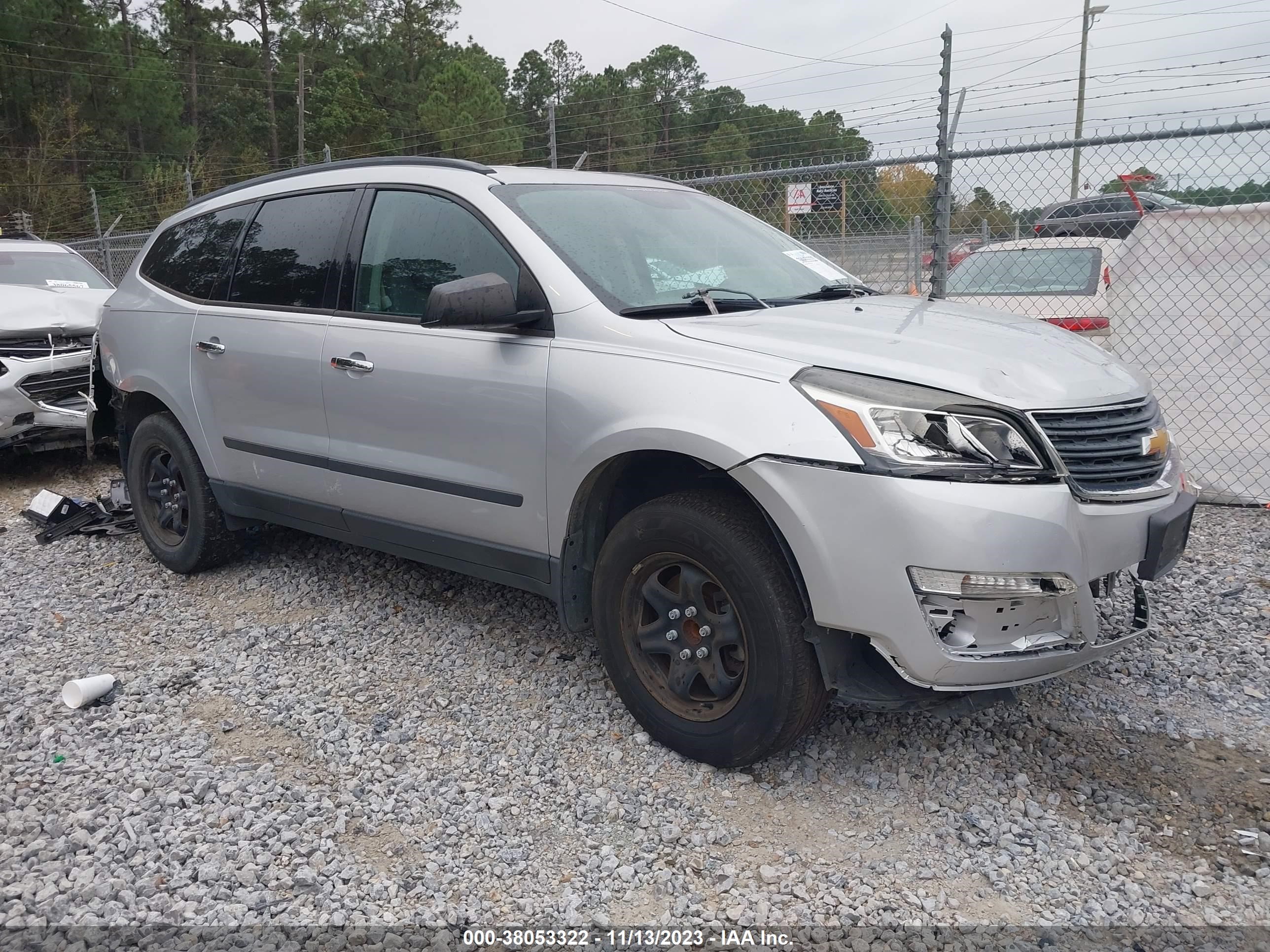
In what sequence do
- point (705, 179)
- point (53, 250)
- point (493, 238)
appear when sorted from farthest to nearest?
1. point (53, 250)
2. point (705, 179)
3. point (493, 238)

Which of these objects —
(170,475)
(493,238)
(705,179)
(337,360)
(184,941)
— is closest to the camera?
(184,941)

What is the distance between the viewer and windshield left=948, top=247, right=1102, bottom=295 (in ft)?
24.6

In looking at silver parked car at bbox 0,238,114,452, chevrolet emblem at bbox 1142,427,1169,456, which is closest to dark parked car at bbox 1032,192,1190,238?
chevrolet emblem at bbox 1142,427,1169,456

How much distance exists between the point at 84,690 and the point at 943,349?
3.19 meters

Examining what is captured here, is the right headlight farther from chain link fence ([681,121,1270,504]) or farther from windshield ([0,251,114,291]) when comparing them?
windshield ([0,251,114,291])

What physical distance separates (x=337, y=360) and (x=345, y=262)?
1.38 feet

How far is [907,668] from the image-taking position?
8.50 ft

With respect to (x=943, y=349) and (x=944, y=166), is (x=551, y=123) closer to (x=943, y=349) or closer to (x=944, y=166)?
(x=944, y=166)

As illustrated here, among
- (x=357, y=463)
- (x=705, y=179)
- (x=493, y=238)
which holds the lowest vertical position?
(x=357, y=463)

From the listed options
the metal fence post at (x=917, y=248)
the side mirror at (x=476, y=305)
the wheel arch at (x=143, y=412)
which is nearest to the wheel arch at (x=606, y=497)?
the side mirror at (x=476, y=305)

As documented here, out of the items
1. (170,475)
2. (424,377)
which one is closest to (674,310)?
(424,377)

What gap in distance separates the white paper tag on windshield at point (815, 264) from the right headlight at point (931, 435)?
1485 mm

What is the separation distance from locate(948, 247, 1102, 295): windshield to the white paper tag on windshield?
389cm

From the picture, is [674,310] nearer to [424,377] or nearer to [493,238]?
[493,238]
